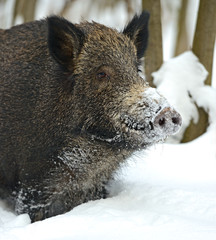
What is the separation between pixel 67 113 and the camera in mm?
3783

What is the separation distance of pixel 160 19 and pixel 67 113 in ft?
9.89

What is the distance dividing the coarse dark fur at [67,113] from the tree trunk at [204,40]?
5.66 ft

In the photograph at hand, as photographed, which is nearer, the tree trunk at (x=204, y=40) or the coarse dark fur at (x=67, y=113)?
the coarse dark fur at (x=67, y=113)

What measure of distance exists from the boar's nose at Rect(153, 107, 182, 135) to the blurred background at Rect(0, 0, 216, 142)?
1.41 meters

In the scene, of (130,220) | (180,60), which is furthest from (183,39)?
(130,220)

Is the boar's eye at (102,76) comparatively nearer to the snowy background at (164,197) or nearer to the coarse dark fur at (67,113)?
the coarse dark fur at (67,113)

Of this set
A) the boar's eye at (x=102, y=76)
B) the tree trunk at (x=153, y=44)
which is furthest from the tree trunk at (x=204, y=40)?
the boar's eye at (x=102, y=76)

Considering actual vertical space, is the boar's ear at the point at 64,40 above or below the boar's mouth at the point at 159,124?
above

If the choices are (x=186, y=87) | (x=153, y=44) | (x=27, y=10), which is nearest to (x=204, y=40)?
(x=186, y=87)

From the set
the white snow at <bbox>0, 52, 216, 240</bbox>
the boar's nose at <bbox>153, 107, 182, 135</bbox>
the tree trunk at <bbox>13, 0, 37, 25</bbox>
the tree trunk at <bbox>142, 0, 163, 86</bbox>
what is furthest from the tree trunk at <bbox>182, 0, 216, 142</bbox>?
the tree trunk at <bbox>13, 0, 37, 25</bbox>

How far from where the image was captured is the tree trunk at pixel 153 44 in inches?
244

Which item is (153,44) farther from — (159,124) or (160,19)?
(159,124)

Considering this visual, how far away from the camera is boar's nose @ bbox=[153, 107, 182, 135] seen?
10.3 feet

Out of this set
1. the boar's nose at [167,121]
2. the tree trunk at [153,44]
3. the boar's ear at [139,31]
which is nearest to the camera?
the boar's nose at [167,121]
